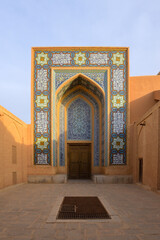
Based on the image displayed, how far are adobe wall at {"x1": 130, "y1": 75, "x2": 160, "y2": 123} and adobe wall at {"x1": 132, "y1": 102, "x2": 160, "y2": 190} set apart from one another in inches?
43.7

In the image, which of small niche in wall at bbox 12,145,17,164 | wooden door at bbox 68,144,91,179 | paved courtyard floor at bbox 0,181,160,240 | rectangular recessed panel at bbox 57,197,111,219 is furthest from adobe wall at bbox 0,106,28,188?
rectangular recessed panel at bbox 57,197,111,219

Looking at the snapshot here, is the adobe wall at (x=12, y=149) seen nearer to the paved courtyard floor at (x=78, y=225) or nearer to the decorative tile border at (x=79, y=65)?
the decorative tile border at (x=79, y=65)

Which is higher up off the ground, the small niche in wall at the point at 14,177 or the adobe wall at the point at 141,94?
the adobe wall at the point at 141,94

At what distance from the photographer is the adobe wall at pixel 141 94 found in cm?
1088

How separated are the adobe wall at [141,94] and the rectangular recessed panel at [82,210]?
21.0 feet

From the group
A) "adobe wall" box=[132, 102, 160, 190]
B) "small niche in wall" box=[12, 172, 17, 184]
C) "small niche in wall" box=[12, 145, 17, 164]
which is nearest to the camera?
"adobe wall" box=[132, 102, 160, 190]

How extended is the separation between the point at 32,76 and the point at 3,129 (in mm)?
3847

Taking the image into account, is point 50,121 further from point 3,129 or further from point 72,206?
point 72,206

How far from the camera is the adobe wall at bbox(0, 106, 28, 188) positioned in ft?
25.2

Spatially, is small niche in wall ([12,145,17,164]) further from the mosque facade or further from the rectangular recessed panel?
the rectangular recessed panel

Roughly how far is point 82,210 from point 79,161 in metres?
7.13

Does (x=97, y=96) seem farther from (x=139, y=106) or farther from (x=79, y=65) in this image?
(x=139, y=106)

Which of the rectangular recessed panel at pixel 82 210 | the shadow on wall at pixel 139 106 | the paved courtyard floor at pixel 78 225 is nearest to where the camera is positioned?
the paved courtyard floor at pixel 78 225

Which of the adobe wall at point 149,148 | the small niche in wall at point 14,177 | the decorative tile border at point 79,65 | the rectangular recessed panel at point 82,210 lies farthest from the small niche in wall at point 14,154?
the adobe wall at point 149,148
